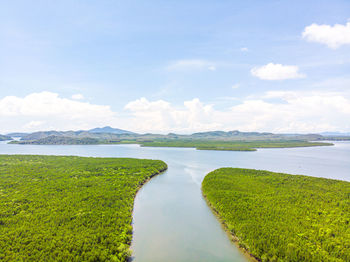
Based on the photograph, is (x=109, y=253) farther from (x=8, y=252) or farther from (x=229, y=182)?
(x=229, y=182)

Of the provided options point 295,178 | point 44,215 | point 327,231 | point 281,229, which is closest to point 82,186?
point 44,215

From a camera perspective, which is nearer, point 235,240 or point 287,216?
point 235,240

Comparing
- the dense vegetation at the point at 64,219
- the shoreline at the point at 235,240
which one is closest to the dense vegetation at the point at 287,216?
the shoreline at the point at 235,240

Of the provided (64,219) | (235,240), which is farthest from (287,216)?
(64,219)

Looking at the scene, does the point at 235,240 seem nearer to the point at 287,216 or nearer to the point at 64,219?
the point at 287,216

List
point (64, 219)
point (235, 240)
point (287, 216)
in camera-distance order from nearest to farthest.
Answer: point (235, 240), point (64, 219), point (287, 216)

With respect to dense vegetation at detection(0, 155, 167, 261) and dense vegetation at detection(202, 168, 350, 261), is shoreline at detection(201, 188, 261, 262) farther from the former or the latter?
dense vegetation at detection(0, 155, 167, 261)
